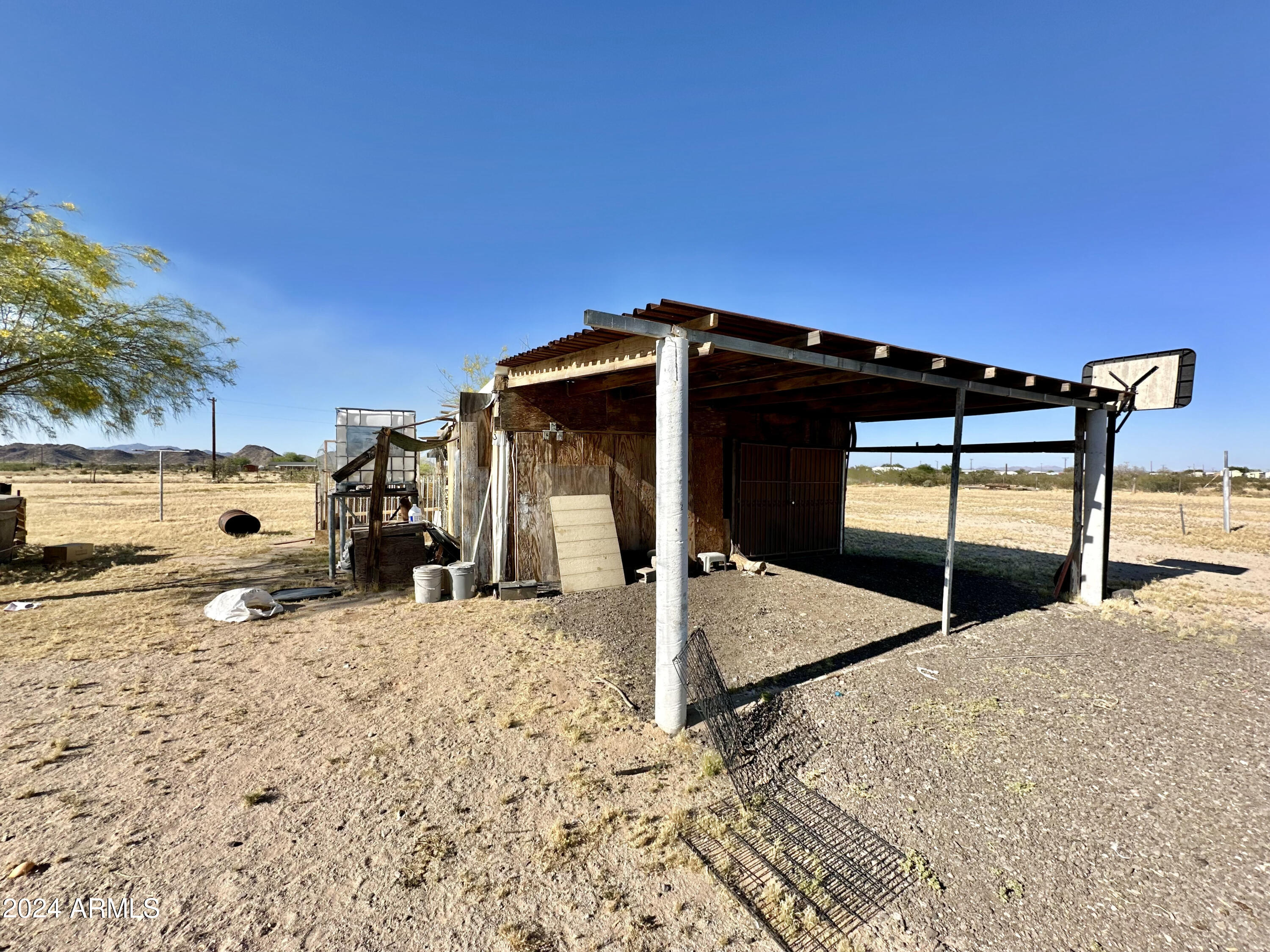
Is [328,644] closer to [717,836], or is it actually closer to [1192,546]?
[717,836]

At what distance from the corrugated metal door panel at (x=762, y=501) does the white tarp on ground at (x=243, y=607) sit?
24.9 ft

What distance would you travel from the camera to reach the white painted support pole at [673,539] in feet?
12.5

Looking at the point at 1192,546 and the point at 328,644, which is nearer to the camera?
the point at 328,644

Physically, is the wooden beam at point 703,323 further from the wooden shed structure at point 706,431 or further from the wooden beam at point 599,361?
the wooden beam at point 599,361

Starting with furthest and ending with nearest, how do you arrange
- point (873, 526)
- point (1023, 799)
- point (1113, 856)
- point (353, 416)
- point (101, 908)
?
point (873, 526), point (353, 416), point (1023, 799), point (1113, 856), point (101, 908)

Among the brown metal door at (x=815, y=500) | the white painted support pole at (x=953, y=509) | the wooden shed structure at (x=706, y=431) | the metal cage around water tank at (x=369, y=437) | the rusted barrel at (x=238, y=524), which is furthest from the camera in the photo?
the metal cage around water tank at (x=369, y=437)

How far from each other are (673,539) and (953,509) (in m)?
4.72

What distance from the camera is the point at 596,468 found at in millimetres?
8602

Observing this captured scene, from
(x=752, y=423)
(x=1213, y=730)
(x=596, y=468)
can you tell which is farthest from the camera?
(x=752, y=423)

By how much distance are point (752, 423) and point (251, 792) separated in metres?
9.02

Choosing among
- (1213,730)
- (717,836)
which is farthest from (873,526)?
(717,836)

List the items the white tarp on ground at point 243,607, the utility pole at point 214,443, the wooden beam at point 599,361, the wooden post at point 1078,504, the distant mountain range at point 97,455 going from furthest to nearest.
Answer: the distant mountain range at point 97,455 < the utility pole at point 214,443 < the wooden post at point 1078,504 < the white tarp on ground at point 243,607 < the wooden beam at point 599,361

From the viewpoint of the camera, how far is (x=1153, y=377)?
24.4ft

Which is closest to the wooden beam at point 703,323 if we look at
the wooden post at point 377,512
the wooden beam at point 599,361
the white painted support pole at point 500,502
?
the wooden beam at point 599,361
